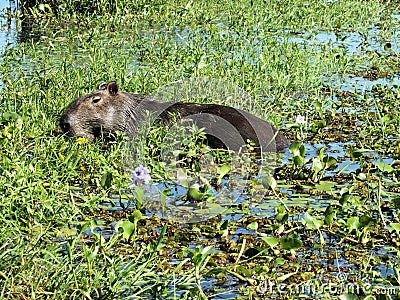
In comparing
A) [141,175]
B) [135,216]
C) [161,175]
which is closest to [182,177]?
[161,175]

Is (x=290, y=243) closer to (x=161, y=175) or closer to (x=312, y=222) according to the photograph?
(x=312, y=222)

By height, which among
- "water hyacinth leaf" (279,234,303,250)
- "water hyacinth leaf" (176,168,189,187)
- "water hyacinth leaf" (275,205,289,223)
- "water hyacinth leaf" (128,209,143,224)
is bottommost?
"water hyacinth leaf" (176,168,189,187)

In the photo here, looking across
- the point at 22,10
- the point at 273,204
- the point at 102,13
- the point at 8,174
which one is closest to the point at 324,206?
the point at 273,204

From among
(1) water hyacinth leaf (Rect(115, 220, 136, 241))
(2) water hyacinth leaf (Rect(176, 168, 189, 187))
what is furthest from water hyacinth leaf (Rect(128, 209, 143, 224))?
(2) water hyacinth leaf (Rect(176, 168, 189, 187))

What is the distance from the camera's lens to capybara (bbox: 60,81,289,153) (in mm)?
6832

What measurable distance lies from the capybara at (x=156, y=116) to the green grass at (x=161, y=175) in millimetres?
274

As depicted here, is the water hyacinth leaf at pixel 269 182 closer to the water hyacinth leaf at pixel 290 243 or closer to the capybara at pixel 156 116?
the capybara at pixel 156 116

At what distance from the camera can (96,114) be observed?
23.6 feet

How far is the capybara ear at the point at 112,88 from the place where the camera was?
23.8 ft

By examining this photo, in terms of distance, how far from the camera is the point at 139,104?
7434mm

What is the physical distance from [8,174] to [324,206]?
236cm

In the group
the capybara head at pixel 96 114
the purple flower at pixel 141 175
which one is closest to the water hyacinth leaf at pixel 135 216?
the purple flower at pixel 141 175

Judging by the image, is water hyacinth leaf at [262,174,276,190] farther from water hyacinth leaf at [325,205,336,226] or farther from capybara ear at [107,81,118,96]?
capybara ear at [107,81,118,96]

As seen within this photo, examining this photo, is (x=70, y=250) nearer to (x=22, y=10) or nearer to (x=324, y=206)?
(x=324, y=206)
